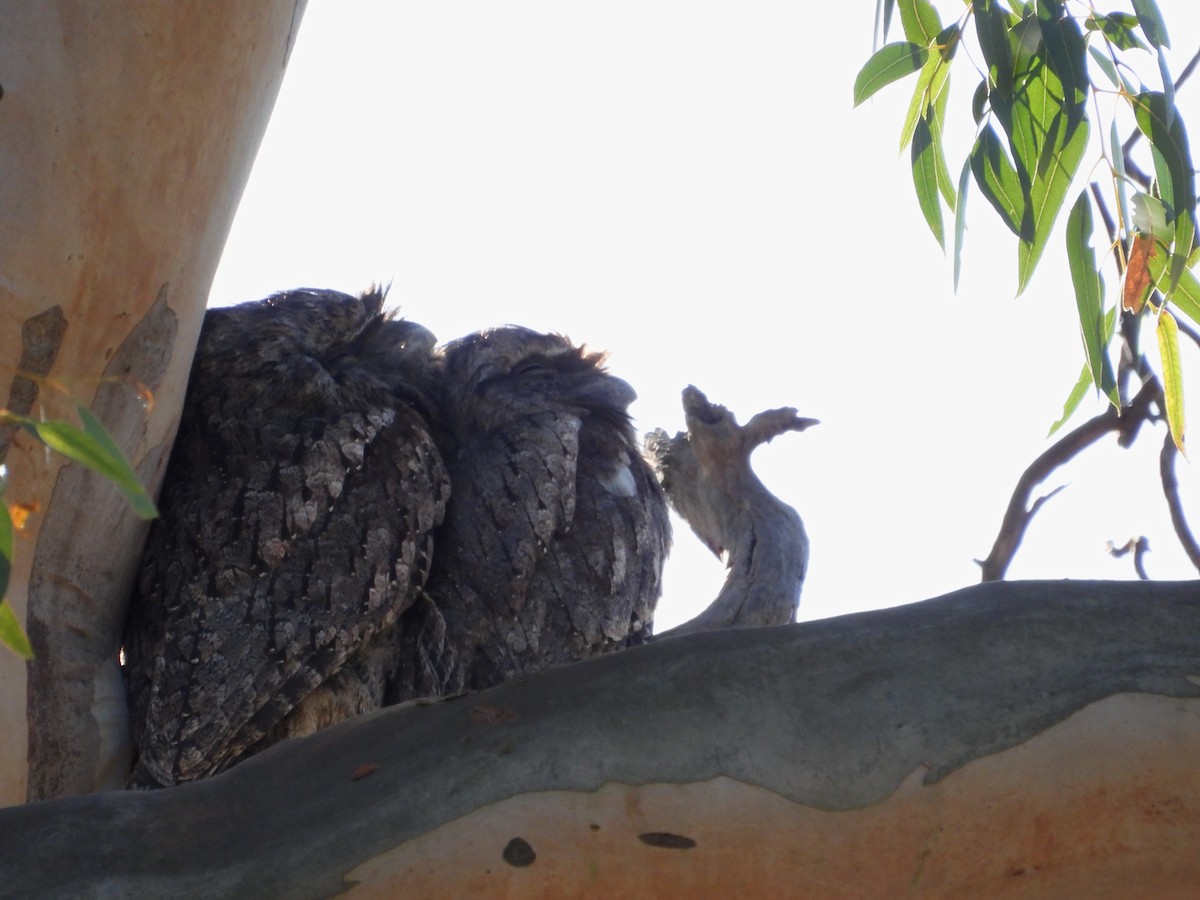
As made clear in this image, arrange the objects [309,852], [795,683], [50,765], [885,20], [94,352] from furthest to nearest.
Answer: [885,20] < [50,765] < [94,352] < [795,683] < [309,852]

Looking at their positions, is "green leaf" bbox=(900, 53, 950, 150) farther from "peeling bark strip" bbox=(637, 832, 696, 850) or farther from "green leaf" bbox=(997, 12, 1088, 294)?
"peeling bark strip" bbox=(637, 832, 696, 850)

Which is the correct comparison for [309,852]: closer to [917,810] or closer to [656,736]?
[656,736]

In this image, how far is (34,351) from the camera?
158cm

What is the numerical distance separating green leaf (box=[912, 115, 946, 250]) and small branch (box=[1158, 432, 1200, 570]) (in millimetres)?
537

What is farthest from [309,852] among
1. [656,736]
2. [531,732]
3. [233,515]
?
[233,515]

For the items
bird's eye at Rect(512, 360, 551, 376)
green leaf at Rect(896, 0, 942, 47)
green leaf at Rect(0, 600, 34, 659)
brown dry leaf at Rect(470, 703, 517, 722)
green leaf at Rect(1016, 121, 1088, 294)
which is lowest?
brown dry leaf at Rect(470, 703, 517, 722)

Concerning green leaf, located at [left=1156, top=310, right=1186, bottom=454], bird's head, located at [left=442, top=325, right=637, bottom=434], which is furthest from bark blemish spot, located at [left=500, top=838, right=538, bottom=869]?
bird's head, located at [left=442, top=325, right=637, bottom=434]

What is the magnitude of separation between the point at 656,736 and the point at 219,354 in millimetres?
1701

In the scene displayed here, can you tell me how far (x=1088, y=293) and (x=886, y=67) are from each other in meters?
0.52

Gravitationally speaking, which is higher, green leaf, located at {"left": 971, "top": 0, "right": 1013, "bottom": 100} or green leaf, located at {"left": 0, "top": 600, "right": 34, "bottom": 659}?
green leaf, located at {"left": 971, "top": 0, "right": 1013, "bottom": 100}

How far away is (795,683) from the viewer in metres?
1.26

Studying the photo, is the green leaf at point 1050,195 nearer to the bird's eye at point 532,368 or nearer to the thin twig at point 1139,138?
the thin twig at point 1139,138

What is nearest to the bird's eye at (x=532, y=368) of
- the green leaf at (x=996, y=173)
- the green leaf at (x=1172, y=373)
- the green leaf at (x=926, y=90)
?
the green leaf at (x=926, y=90)

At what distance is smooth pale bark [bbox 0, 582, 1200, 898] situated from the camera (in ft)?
3.81
